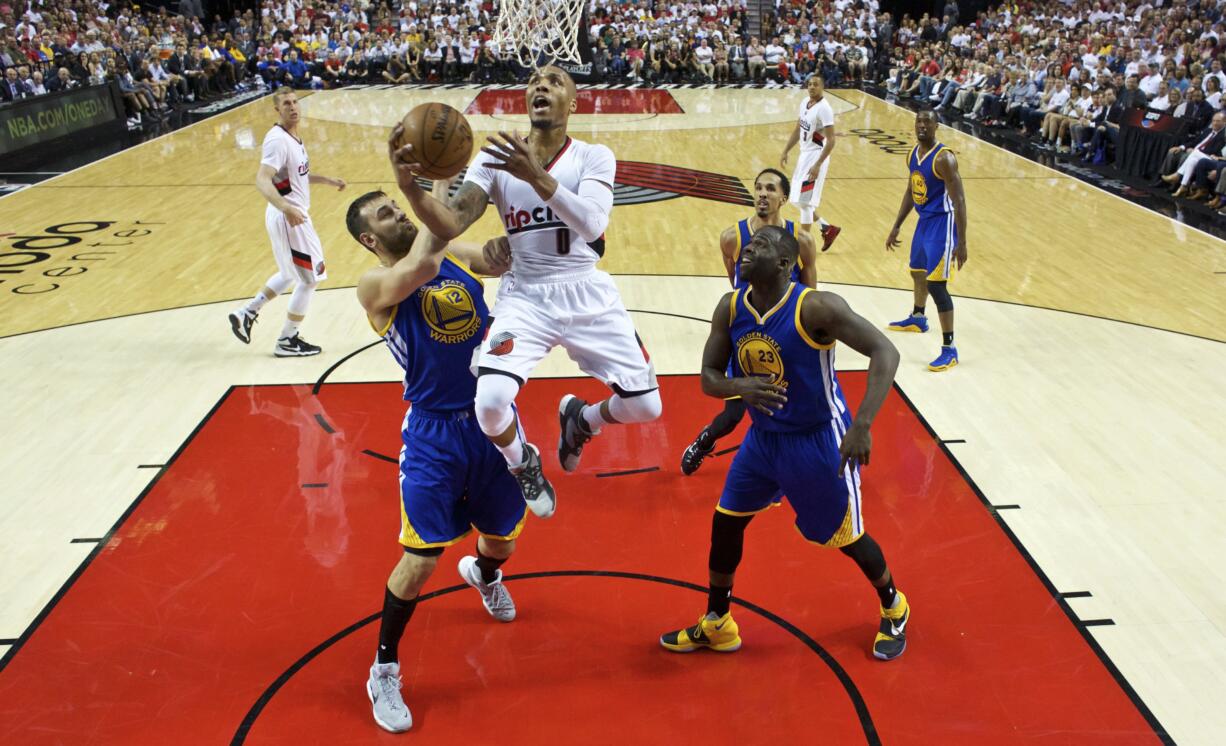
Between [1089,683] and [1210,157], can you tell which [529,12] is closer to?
[1210,157]

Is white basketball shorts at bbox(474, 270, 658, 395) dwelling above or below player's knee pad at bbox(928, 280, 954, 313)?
above

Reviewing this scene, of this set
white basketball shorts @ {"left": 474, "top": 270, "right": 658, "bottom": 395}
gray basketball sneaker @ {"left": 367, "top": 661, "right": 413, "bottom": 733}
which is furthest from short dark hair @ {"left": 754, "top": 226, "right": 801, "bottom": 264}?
gray basketball sneaker @ {"left": 367, "top": 661, "right": 413, "bottom": 733}

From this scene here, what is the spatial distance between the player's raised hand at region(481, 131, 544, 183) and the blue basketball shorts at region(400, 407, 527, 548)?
89 centimetres

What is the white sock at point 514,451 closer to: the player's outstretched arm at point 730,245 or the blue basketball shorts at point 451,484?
the blue basketball shorts at point 451,484

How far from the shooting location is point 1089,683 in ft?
12.1

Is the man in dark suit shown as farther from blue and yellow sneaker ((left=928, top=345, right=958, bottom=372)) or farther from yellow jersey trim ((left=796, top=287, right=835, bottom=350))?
yellow jersey trim ((left=796, top=287, right=835, bottom=350))

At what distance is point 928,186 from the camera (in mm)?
6867

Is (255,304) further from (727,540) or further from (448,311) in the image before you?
(727,540)

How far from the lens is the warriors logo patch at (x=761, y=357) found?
11.3 feet

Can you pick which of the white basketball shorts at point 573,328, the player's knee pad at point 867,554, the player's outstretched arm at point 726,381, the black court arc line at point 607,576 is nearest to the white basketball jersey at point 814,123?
the white basketball shorts at point 573,328

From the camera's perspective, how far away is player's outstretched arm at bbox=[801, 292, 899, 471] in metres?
3.23

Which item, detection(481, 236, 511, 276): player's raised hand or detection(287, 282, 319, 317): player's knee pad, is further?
detection(287, 282, 319, 317): player's knee pad

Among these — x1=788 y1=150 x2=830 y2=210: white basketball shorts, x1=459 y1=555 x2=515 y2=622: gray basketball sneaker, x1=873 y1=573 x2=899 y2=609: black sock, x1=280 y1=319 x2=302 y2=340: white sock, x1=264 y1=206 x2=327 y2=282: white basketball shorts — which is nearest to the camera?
x1=873 y1=573 x2=899 y2=609: black sock

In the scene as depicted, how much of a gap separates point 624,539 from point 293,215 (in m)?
3.59
